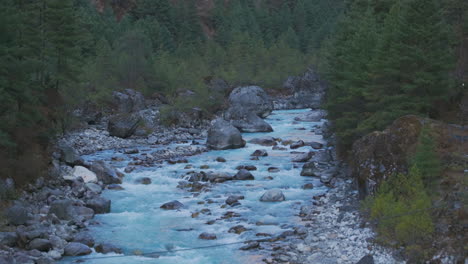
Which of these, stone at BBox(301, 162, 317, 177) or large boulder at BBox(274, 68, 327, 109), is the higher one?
large boulder at BBox(274, 68, 327, 109)

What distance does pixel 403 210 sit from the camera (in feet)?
48.1

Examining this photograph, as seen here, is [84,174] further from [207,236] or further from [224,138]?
[224,138]

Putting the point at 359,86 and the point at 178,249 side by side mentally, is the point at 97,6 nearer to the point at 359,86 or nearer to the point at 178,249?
the point at 359,86

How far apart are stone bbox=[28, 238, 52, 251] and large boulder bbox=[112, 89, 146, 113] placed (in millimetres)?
30337

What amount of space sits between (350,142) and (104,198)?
13.0 m

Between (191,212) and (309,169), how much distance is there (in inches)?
334

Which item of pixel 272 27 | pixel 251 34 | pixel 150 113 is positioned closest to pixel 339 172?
pixel 150 113

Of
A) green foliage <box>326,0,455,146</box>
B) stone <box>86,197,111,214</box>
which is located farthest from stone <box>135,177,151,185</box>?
green foliage <box>326,0,455,146</box>

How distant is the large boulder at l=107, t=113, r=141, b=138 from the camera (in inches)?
1471

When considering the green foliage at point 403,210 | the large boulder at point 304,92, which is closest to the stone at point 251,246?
the green foliage at point 403,210

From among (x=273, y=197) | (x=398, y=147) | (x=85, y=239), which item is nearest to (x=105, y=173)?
(x=85, y=239)

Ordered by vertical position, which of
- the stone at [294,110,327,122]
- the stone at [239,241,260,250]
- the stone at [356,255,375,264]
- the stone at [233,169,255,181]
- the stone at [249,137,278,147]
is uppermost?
the stone at [294,110,327,122]

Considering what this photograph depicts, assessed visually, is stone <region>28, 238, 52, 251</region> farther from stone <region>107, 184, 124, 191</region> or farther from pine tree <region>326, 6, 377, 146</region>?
pine tree <region>326, 6, 377, 146</region>

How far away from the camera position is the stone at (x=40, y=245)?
16125mm
